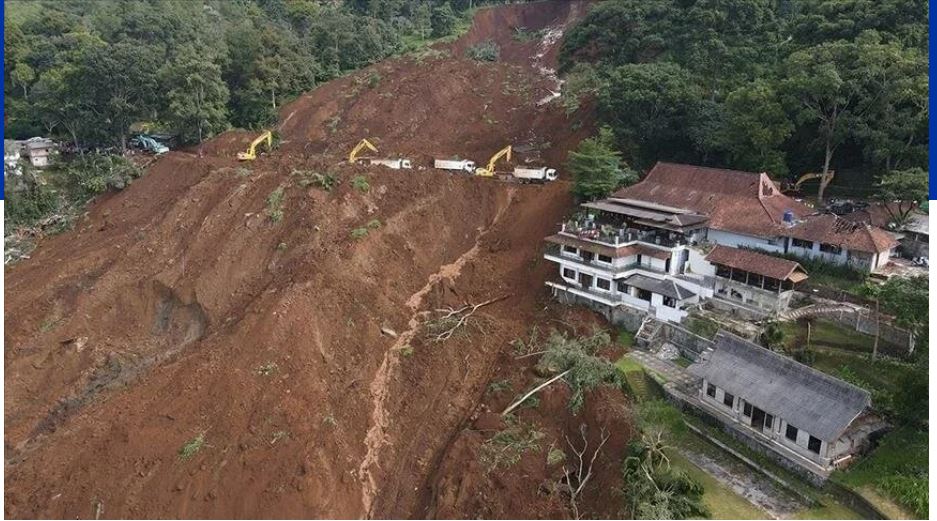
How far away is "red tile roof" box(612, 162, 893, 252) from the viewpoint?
26703 mm

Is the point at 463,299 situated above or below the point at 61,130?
below

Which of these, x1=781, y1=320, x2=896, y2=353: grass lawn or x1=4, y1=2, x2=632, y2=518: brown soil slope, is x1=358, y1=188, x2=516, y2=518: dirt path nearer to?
x1=4, y1=2, x2=632, y2=518: brown soil slope

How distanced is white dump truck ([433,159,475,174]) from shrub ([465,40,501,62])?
25.8 m

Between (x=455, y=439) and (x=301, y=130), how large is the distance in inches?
1187

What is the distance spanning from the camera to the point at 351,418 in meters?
23.6

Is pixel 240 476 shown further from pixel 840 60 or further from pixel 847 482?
pixel 840 60

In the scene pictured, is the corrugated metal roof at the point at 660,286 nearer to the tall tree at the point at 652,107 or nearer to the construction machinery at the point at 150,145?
the tall tree at the point at 652,107

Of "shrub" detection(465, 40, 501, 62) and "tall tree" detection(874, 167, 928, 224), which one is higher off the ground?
"shrub" detection(465, 40, 501, 62)

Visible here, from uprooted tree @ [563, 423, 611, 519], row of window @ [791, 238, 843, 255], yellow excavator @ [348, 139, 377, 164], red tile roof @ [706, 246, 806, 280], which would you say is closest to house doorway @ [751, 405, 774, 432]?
uprooted tree @ [563, 423, 611, 519]

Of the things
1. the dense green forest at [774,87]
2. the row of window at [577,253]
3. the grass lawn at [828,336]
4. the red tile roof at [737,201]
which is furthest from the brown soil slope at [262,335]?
the grass lawn at [828,336]

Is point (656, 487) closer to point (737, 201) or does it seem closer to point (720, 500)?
point (720, 500)

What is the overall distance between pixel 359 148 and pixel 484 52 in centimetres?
2608

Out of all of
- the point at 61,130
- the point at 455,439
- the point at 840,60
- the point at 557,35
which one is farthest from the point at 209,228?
the point at 557,35

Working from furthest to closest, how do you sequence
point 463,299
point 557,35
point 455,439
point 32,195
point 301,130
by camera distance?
1. point 557,35
2. point 301,130
3. point 32,195
4. point 463,299
5. point 455,439
